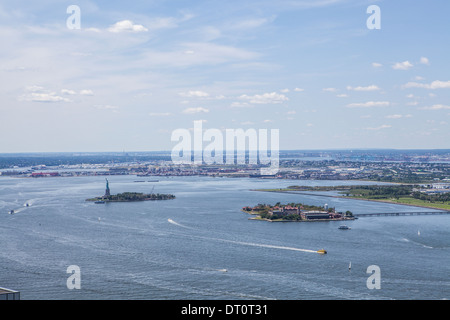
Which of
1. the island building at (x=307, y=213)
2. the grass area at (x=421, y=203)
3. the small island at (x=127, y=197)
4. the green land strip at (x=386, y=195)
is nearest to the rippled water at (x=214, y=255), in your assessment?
the island building at (x=307, y=213)

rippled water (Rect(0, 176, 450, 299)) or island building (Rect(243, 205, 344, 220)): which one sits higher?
island building (Rect(243, 205, 344, 220))

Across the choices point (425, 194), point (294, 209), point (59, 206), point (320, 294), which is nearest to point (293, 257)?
point (320, 294)

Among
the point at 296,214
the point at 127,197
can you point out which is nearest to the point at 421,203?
the point at 296,214

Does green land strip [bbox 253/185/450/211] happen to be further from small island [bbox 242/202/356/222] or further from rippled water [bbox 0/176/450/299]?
small island [bbox 242/202/356/222]

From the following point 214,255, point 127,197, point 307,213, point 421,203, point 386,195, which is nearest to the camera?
point 214,255

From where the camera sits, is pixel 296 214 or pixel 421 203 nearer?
pixel 296 214

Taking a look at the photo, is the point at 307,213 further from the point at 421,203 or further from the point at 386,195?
the point at 386,195

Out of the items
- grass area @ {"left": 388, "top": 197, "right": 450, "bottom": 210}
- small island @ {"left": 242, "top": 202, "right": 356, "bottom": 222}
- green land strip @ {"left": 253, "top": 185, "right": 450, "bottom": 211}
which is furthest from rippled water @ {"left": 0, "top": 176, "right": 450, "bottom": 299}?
green land strip @ {"left": 253, "top": 185, "right": 450, "bottom": 211}

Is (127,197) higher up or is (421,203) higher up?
(127,197)
